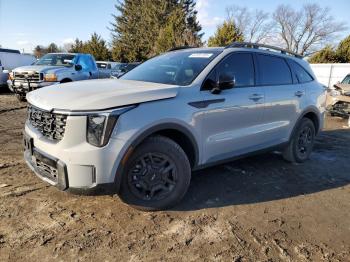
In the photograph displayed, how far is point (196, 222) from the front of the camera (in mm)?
3605

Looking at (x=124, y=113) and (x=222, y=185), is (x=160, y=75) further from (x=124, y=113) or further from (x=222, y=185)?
(x=222, y=185)

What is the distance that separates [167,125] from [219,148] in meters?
0.91


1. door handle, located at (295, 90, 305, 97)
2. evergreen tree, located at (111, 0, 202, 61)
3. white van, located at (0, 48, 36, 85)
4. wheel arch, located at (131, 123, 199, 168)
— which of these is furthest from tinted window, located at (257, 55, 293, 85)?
evergreen tree, located at (111, 0, 202, 61)

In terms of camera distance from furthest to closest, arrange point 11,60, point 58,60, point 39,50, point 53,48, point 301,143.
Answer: point 39,50 → point 53,48 → point 11,60 → point 58,60 → point 301,143

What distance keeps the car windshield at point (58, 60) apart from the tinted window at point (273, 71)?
806cm

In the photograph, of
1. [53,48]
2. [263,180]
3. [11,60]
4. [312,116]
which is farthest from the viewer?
[53,48]

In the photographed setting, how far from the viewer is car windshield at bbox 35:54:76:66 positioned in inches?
460

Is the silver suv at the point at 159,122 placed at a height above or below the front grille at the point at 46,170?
above

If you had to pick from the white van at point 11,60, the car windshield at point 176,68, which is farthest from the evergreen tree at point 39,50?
the car windshield at point 176,68

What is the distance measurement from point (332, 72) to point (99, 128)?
19367 mm

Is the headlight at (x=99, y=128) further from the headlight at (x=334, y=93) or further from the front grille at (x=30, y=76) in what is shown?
the headlight at (x=334, y=93)

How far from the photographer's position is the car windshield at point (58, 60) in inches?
460

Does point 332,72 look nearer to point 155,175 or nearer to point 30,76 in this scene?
point 30,76

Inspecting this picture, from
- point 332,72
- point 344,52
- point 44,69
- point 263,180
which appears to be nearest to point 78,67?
point 44,69
